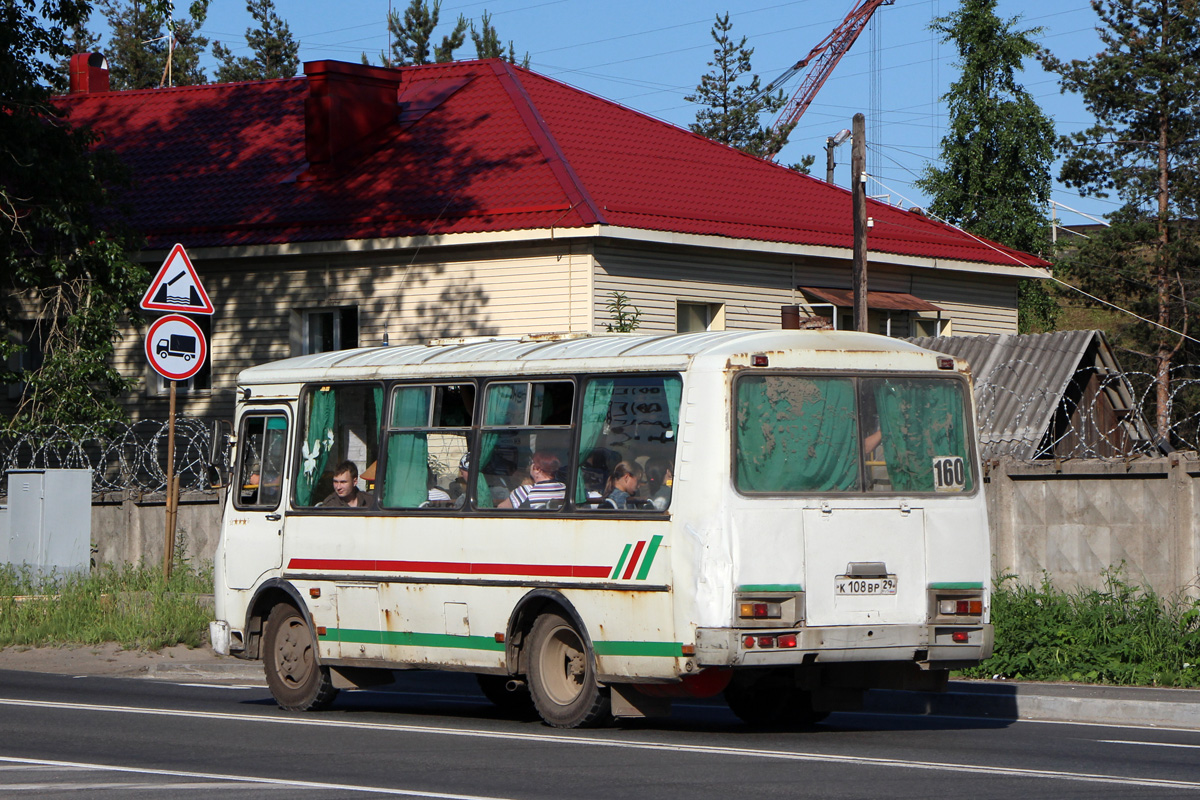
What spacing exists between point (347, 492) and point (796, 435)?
3.67 m

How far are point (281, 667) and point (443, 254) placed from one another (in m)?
13.9

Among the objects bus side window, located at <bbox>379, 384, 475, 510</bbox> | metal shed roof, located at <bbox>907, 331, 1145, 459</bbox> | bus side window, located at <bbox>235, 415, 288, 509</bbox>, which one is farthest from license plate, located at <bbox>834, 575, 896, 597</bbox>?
metal shed roof, located at <bbox>907, 331, 1145, 459</bbox>

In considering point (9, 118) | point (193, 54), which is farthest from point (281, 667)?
point (193, 54)

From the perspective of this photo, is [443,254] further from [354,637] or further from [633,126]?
[354,637]

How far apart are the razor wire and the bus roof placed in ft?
12.3

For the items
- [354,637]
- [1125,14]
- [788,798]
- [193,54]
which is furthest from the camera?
[193,54]

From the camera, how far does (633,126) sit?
30.3m

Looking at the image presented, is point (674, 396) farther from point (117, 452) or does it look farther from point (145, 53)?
point (145, 53)

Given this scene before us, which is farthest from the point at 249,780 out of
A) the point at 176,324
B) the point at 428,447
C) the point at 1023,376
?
the point at 1023,376

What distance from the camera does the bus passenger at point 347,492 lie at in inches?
508

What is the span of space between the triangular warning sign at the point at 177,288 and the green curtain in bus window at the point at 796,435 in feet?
26.5

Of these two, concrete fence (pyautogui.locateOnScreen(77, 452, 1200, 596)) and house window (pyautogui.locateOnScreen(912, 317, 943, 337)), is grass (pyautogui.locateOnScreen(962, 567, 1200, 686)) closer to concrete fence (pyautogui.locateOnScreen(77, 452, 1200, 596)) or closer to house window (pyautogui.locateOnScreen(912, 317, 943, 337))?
concrete fence (pyautogui.locateOnScreen(77, 452, 1200, 596))

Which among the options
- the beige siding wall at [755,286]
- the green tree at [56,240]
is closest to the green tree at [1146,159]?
the beige siding wall at [755,286]

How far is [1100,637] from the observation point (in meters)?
14.1
